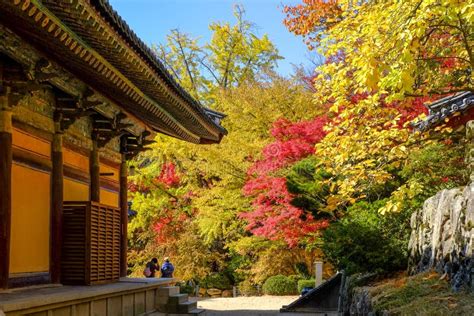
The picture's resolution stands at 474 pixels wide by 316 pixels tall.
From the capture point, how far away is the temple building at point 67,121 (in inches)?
296

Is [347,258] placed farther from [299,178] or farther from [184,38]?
[184,38]

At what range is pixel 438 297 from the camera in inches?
274

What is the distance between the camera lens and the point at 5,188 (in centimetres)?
820

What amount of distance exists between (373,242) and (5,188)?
5932mm

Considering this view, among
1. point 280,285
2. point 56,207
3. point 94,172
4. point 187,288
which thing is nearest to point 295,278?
point 280,285

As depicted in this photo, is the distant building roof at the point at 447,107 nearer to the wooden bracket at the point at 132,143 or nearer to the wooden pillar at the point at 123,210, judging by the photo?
the wooden bracket at the point at 132,143

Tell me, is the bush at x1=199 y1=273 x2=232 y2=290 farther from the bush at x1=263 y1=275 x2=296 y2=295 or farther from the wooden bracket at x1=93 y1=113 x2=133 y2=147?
the wooden bracket at x1=93 y1=113 x2=133 y2=147

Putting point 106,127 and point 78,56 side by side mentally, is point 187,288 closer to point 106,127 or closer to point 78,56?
point 106,127

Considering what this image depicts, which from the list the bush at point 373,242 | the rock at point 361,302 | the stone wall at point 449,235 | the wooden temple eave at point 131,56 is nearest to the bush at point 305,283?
the bush at point 373,242

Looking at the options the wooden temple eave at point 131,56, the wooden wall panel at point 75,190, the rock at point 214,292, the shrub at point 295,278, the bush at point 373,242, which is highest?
the wooden temple eave at point 131,56

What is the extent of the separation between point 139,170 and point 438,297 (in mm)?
18847

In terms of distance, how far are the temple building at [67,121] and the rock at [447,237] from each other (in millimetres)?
4544

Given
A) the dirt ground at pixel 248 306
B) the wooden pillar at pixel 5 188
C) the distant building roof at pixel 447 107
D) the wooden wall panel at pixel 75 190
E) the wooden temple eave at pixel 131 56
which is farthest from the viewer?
the dirt ground at pixel 248 306

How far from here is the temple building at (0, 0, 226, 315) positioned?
24.7ft
